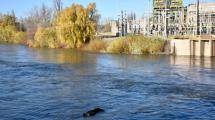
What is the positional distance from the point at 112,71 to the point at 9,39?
7772 cm

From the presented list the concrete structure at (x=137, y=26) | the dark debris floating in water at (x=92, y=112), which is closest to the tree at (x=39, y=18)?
the concrete structure at (x=137, y=26)

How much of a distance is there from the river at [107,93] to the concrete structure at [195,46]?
20326mm

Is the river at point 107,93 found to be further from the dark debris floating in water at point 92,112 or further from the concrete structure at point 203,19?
the concrete structure at point 203,19

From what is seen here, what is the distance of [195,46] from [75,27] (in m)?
23.9

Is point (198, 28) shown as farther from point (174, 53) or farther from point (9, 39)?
point (9, 39)

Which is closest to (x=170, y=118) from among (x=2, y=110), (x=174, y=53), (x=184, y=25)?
(x=2, y=110)

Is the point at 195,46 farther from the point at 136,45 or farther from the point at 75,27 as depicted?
the point at 75,27

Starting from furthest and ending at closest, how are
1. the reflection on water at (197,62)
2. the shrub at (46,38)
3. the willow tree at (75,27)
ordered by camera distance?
the shrub at (46,38) < the willow tree at (75,27) < the reflection on water at (197,62)

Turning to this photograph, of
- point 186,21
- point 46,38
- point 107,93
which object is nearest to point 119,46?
point 186,21

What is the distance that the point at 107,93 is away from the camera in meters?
25.9

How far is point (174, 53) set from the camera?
6125cm

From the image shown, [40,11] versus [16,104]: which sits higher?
[40,11]

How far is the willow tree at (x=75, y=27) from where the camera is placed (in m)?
75.6

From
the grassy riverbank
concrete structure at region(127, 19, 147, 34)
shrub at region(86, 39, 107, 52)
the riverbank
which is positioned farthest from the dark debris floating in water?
concrete structure at region(127, 19, 147, 34)
